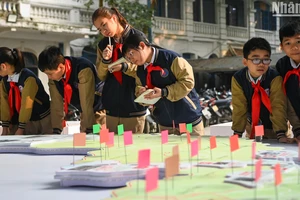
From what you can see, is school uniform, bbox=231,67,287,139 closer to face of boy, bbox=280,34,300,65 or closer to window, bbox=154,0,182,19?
face of boy, bbox=280,34,300,65

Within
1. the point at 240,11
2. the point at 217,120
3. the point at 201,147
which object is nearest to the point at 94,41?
the point at 217,120

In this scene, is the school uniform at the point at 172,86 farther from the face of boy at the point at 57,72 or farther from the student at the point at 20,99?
the student at the point at 20,99

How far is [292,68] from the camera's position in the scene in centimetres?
294

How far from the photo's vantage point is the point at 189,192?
1433 millimetres

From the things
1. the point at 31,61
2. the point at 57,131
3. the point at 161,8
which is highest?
the point at 161,8

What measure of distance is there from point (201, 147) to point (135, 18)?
9.60m

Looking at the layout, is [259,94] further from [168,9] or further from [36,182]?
[168,9]

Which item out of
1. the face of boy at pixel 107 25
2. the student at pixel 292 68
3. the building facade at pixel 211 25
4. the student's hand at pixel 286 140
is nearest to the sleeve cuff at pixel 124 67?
the face of boy at pixel 107 25

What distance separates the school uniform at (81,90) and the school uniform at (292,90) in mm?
1315

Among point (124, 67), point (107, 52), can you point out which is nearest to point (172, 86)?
point (124, 67)

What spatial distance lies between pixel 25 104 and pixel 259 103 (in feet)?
5.51

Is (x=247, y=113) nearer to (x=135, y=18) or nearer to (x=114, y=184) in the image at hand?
(x=114, y=184)

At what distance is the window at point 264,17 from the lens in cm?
2066

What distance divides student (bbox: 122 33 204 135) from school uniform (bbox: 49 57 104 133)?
15.7 inches
